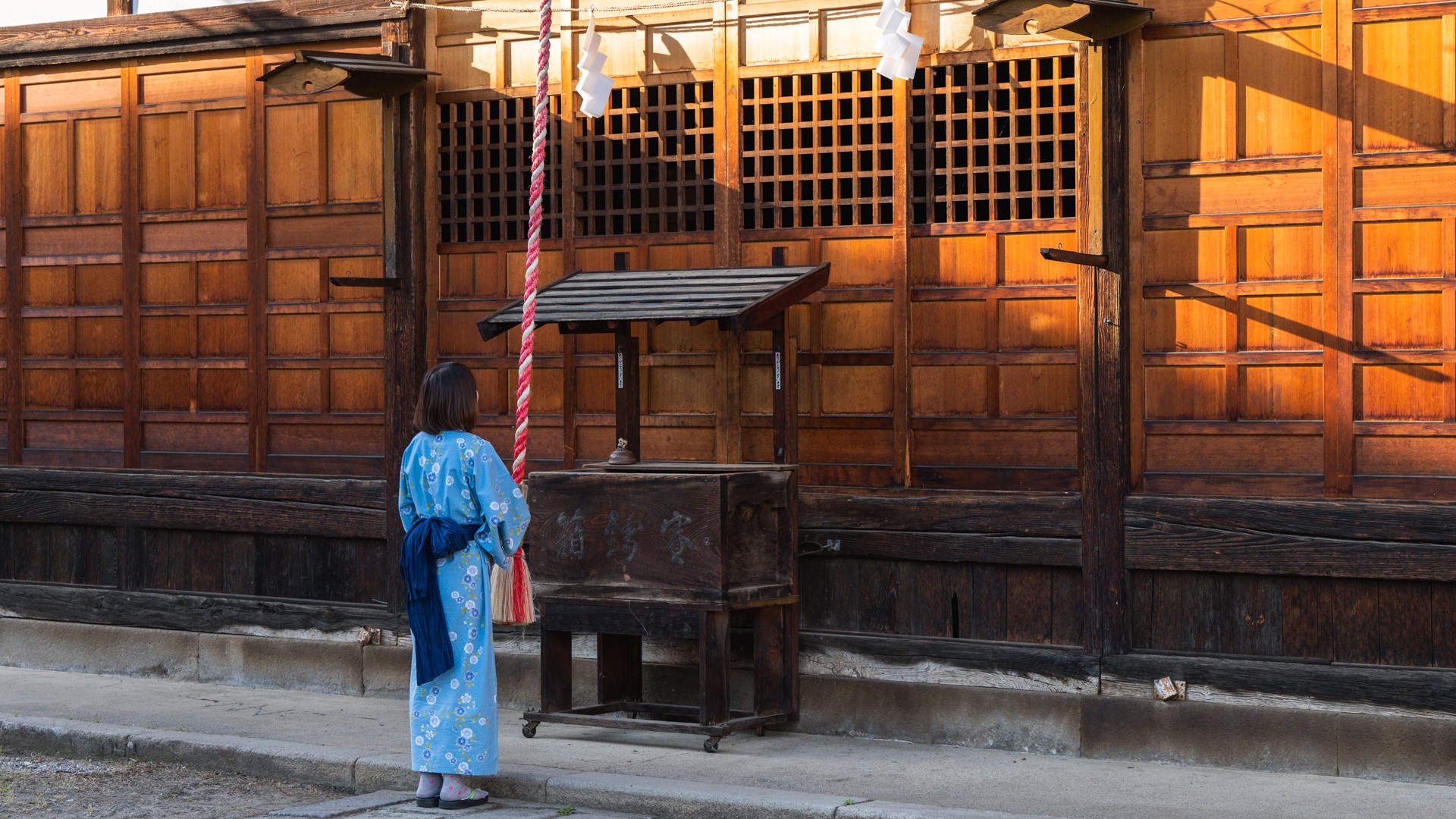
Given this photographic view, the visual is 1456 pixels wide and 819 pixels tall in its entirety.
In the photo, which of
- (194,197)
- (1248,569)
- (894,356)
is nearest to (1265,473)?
(1248,569)

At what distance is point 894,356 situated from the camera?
28.8 ft

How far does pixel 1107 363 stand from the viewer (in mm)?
8211

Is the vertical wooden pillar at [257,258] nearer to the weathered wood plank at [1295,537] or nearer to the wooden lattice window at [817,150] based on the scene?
the wooden lattice window at [817,150]

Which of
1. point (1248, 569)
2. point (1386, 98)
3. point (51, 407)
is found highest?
point (1386, 98)

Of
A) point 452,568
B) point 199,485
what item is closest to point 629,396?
point 452,568

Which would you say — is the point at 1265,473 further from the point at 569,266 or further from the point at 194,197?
the point at 194,197

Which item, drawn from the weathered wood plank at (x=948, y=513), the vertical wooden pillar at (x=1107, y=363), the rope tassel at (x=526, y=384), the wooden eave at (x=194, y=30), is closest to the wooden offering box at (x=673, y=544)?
the weathered wood plank at (x=948, y=513)

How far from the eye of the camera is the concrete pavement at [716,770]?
6922 millimetres

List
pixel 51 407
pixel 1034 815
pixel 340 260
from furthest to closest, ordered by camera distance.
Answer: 1. pixel 51 407
2. pixel 340 260
3. pixel 1034 815

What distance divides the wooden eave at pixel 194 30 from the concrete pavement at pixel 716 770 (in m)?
4.10

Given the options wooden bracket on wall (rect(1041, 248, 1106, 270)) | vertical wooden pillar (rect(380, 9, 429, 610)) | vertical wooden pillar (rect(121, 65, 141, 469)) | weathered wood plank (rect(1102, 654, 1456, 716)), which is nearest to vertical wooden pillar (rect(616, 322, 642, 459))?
vertical wooden pillar (rect(380, 9, 429, 610))

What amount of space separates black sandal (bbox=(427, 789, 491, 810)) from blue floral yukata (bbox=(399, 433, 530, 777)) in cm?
17

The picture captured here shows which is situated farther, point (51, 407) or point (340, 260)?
point (51, 407)

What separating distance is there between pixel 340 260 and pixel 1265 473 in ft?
18.5
